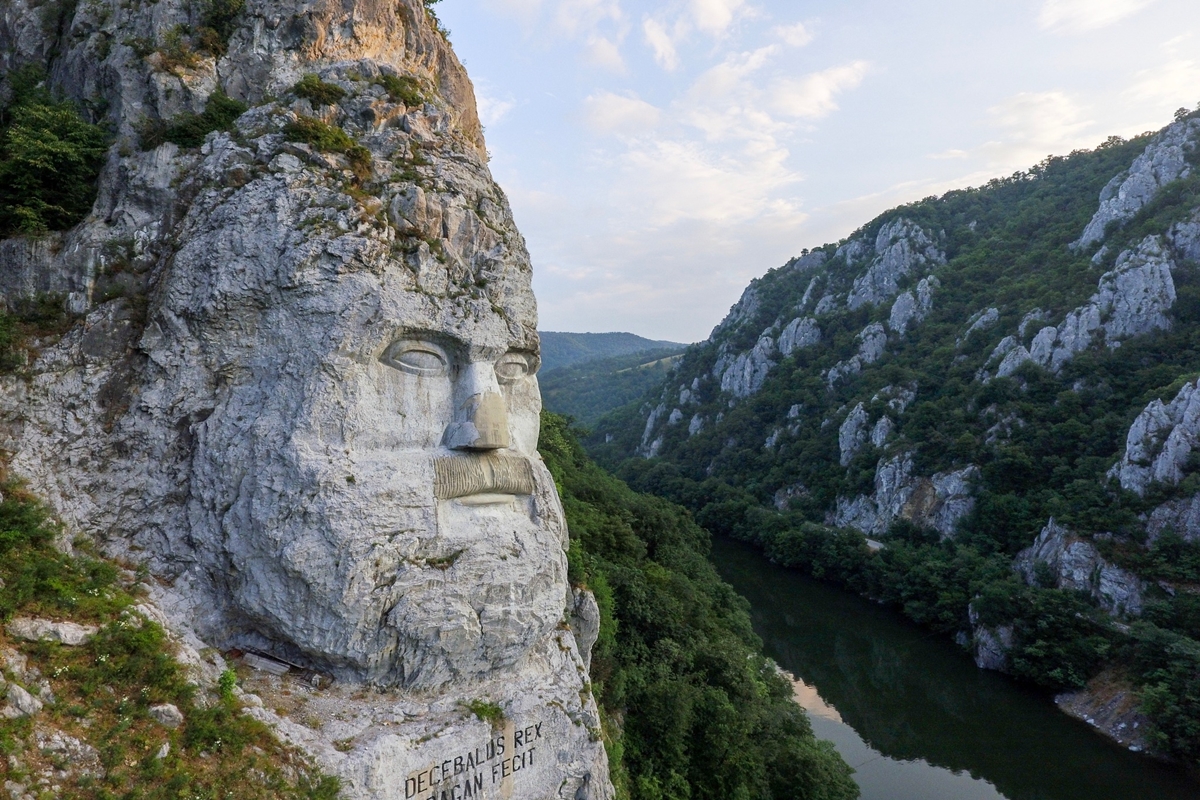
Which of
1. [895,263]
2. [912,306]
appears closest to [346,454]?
[912,306]

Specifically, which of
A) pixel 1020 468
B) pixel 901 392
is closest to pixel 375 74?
pixel 1020 468

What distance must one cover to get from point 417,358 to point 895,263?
75.0 metres

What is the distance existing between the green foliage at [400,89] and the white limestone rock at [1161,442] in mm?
36087

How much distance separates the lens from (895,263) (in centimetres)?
7175

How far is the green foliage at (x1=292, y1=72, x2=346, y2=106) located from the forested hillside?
30.1 meters

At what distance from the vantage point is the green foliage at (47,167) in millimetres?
7957

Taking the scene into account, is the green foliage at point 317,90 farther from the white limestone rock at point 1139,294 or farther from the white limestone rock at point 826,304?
the white limestone rock at point 826,304

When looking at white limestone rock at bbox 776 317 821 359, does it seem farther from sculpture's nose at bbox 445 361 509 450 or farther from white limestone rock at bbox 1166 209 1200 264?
sculpture's nose at bbox 445 361 509 450

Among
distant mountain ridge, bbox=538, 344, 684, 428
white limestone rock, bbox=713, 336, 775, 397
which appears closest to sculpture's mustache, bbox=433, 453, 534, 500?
white limestone rock, bbox=713, 336, 775, 397

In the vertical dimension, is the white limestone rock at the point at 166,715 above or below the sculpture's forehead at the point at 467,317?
below

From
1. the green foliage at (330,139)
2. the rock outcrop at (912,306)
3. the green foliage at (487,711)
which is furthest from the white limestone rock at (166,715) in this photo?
the rock outcrop at (912,306)

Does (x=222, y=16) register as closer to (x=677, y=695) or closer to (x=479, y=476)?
(x=479, y=476)

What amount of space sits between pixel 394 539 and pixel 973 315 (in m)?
57.7

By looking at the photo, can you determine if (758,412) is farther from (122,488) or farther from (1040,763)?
(122,488)
